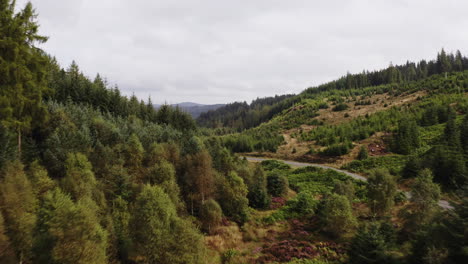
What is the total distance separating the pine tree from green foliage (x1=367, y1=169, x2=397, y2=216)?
125ft

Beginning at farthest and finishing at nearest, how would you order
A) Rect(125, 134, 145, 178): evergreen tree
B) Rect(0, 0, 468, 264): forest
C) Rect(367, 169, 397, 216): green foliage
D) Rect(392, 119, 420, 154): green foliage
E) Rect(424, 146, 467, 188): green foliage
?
Rect(392, 119, 420, 154): green foliage < Rect(424, 146, 467, 188): green foliage < Rect(125, 134, 145, 178): evergreen tree < Rect(367, 169, 397, 216): green foliage < Rect(0, 0, 468, 264): forest

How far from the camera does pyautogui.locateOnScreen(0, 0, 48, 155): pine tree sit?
18.4 meters

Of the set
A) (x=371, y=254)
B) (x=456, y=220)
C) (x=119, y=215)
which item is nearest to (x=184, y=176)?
(x=119, y=215)

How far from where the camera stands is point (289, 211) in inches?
1411

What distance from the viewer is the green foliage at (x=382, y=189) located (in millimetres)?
26719

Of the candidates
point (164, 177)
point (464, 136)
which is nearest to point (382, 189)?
point (164, 177)

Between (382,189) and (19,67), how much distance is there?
39.3 m

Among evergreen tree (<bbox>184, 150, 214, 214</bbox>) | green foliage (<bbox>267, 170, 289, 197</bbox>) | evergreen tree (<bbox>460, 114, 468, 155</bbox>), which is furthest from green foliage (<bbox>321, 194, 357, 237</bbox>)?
evergreen tree (<bbox>460, 114, 468, 155</bbox>)

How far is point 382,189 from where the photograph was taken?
2680 cm

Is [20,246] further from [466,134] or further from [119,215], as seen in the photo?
[466,134]

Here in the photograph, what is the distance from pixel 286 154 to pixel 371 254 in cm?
5278

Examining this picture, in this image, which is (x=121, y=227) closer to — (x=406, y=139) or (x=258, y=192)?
(x=258, y=192)

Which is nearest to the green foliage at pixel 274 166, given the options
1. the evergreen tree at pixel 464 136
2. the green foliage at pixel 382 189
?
the green foliage at pixel 382 189

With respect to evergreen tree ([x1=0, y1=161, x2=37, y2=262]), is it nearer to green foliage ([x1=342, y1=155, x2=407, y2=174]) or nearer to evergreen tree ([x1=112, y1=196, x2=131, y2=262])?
evergreen tree ([x1=112, y1=196, x2=131, y2=262])
